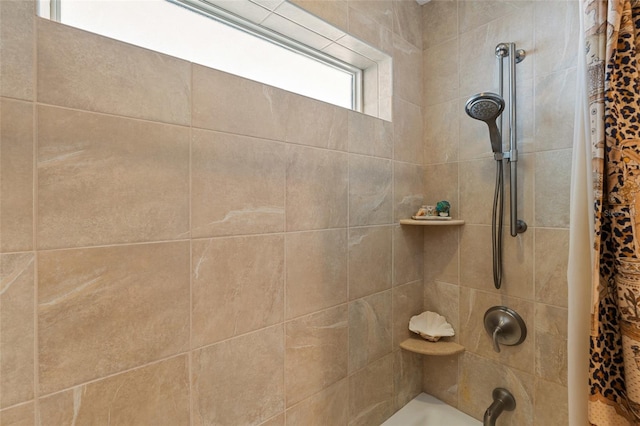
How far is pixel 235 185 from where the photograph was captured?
0.96 m

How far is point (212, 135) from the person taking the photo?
911 mm

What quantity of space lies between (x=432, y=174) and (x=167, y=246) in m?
1.32

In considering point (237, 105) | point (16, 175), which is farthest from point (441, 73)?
point (16, 175)

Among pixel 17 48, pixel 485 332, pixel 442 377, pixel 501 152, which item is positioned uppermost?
pixel 17 48

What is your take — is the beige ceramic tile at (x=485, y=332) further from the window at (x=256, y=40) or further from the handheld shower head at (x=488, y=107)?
the window at (x=256, y=40)

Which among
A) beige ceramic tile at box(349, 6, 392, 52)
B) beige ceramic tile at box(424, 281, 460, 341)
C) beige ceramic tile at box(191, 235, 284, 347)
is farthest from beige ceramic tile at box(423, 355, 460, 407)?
beige ceramic tile at box(349, 6, 392, 52)

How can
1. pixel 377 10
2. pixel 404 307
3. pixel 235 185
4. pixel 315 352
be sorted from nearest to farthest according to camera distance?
pixel 235 185 → pixel 315 352 → pixel 377 10 → pixel 404 307

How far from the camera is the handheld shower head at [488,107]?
1184 millimetres

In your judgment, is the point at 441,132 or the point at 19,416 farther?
the point at 441,132

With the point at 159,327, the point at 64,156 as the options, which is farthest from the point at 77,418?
the point at 64,156

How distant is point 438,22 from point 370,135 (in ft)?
2.58

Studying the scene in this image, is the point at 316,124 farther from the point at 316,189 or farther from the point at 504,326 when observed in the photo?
the point at 504,326

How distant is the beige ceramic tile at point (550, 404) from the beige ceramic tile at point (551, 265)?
13.3 inches

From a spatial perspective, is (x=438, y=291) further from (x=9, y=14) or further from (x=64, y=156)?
(x=9, y=14)
